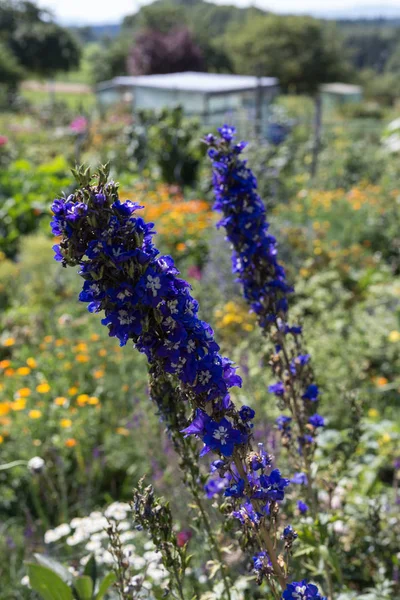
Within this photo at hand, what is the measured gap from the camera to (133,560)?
2338mm

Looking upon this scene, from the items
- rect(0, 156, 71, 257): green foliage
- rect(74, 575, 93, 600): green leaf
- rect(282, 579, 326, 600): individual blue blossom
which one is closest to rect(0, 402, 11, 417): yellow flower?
rect(74, 575, 93, 600): green leaf

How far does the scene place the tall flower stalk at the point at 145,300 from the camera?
3.80 ft

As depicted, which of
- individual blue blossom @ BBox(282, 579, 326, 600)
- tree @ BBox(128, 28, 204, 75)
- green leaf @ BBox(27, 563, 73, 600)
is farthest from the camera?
tree @ BBox(128, 28, 204, 75)

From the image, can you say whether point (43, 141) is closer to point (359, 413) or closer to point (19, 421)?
point (19, 421)

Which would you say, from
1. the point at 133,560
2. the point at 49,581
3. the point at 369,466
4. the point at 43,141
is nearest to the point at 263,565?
the point at 49,581

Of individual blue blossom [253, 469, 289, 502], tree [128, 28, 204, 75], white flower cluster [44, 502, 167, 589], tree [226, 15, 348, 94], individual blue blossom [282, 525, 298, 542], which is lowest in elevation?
white flower cluster [44, 502, 167, 589]

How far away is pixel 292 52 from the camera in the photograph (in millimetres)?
36031

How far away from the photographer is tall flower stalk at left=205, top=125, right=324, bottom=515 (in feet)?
6.27

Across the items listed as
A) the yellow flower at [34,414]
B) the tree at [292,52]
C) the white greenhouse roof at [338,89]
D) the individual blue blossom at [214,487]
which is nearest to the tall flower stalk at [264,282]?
the individual blue blossom at [214,487]

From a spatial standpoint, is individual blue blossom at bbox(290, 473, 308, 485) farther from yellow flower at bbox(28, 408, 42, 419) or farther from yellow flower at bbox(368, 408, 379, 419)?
yellow flower at bbox(28, 408, 42, 419)

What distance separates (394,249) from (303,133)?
9.33 m

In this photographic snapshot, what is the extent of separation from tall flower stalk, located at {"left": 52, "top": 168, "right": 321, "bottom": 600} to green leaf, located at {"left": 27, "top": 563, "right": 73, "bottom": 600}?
89 centimetres

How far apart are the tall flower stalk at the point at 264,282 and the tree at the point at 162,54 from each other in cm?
2832

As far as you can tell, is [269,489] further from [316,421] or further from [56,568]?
[56,568]
